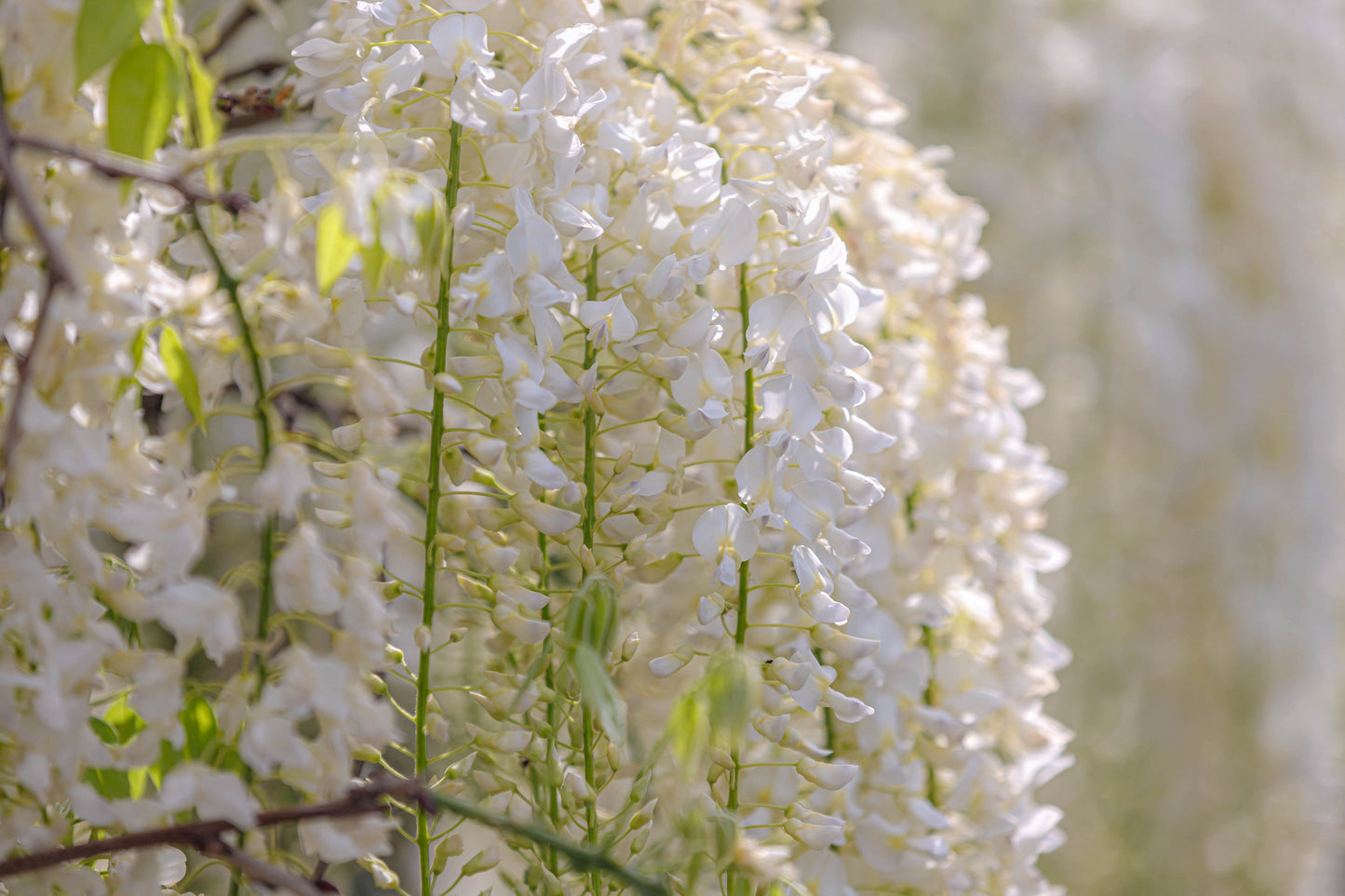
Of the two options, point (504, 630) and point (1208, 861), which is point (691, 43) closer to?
point (504, 630)

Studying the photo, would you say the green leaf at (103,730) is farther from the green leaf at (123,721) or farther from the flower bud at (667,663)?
the flower bud at (667,663)

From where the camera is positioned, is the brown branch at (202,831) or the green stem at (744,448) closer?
the brown branch at (202,831)

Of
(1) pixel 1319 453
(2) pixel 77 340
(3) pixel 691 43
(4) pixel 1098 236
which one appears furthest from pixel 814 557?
(1) pixel 1319 453

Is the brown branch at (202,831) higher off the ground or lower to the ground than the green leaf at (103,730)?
higher

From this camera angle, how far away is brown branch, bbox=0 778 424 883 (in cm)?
29

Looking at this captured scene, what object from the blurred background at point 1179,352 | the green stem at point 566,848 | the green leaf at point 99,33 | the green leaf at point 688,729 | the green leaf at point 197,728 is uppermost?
the green leaf at point 99,33

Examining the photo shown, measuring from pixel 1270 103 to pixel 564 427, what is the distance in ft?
6.19

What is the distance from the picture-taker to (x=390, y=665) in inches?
13.3

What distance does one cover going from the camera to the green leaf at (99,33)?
0.29 meters

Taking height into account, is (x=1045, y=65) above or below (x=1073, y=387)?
above

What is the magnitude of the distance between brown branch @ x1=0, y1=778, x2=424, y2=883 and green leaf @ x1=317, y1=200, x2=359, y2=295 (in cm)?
14

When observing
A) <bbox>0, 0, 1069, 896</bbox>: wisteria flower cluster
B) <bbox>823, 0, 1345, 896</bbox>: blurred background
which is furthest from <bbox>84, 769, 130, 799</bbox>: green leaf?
<bbox>823, 0, 1345, 896</bbox>: blurred background

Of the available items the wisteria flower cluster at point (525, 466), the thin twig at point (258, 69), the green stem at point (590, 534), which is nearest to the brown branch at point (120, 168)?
the wisteria flower cluster at point (525, 466)

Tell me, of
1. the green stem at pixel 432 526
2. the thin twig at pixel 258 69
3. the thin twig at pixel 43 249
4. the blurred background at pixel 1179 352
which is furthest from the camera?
the blurred background at pixel 1179 352
